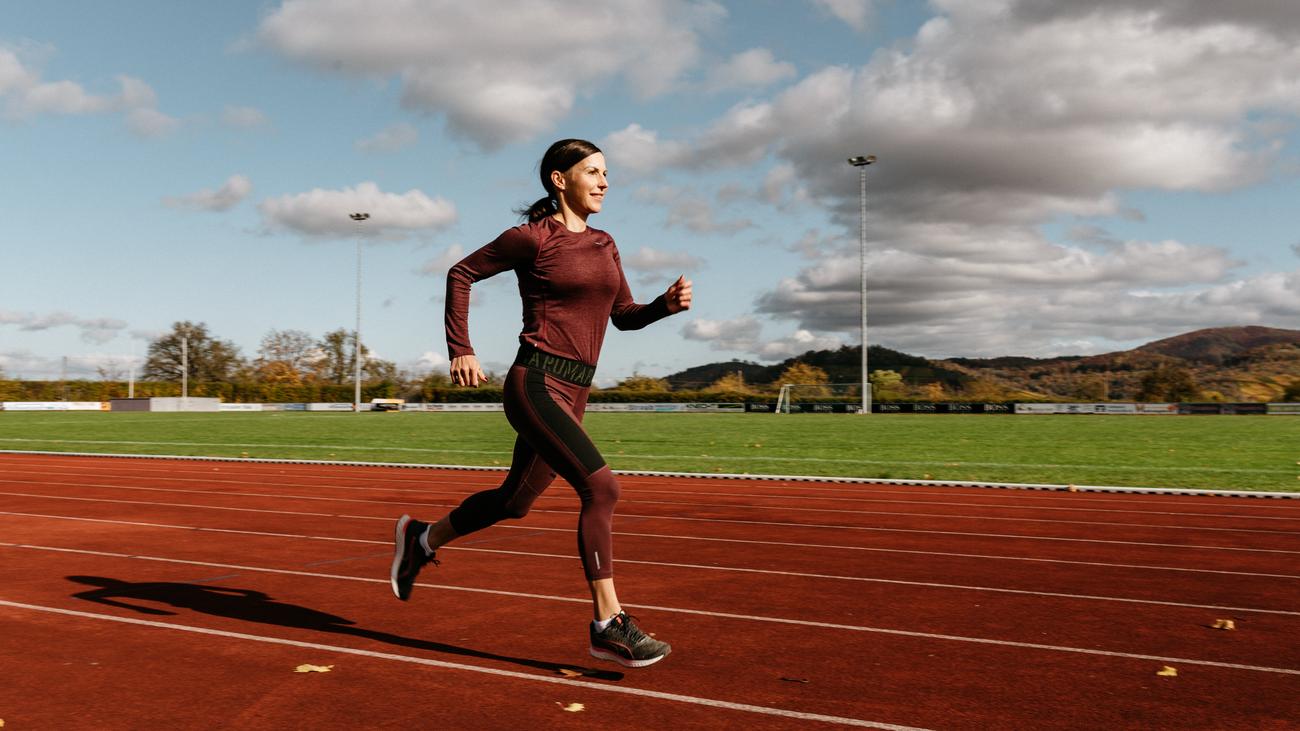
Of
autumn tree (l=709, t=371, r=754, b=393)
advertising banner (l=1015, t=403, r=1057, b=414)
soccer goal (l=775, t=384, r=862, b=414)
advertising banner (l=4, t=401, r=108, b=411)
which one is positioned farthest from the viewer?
autumn tree (l=709, t=371, r=754, b=393)

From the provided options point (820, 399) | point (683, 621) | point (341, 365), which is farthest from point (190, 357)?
point (683, 621)

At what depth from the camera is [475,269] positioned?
4043 millimetres

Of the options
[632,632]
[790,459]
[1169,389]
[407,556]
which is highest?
[1169,389]

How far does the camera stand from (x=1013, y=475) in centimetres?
→ 1419

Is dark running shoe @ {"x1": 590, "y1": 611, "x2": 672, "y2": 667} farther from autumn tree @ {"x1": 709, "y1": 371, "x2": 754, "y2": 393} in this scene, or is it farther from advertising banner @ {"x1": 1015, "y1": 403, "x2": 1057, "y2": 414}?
autumn tree @ {"x1": 709, "y1": 371, "x2": 754, "y2": 393}

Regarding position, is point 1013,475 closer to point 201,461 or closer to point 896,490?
point 896,490

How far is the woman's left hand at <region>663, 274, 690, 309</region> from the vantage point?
425 centimetres

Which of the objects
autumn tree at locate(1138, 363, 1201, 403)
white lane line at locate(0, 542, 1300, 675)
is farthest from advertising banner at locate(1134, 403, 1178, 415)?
white lane line at locate(0, 542, 1300, 675)

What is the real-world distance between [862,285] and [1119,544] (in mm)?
40798

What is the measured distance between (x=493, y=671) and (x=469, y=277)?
64.8 inches

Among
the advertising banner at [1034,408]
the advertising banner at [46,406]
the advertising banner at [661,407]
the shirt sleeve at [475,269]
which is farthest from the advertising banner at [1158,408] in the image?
the advertising banner at [46,406]

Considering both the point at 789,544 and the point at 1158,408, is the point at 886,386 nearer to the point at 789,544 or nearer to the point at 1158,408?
the point at 1158,408

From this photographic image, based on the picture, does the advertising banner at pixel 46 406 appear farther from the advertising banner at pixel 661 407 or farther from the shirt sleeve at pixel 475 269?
the shirt sleeve at pixel 475 269

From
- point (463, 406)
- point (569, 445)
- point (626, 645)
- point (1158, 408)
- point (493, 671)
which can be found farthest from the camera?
point (463, 406)
